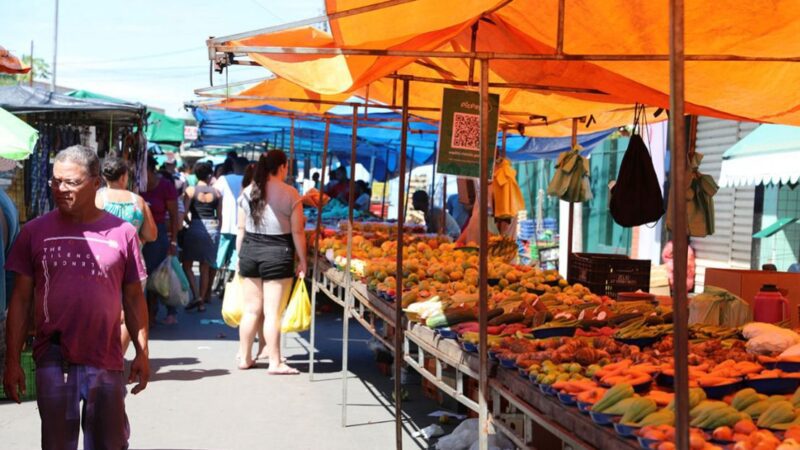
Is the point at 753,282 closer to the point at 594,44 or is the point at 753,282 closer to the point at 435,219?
the point at 594,44

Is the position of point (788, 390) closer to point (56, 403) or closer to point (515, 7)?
point (515, 7)

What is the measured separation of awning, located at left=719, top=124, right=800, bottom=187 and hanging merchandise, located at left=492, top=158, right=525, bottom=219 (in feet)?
10.5

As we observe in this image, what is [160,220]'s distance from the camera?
39.3ft

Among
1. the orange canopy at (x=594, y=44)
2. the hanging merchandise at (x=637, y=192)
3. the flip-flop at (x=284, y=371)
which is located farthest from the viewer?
the flip-flop at (x=284, y=371)

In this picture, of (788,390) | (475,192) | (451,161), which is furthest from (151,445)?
(475,192)

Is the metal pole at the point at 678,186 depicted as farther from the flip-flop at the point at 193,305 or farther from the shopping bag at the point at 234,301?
the flip-flop at the point at 193,305

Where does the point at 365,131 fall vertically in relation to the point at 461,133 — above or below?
above

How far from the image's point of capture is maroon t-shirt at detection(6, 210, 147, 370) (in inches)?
177

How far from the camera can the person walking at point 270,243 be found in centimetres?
963

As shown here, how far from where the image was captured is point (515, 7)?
18.1ft

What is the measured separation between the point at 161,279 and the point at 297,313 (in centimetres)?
225

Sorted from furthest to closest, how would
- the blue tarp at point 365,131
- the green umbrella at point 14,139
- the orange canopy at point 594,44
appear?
the blue tarp at point 365,131 → the green umbrella at point 14,139 → the orange canopy at point 594,44

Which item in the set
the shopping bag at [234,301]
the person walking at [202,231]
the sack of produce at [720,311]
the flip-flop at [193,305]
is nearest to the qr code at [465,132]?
the sack of produce at [720,311]

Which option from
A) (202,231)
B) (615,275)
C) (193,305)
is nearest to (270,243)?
(615,275)
